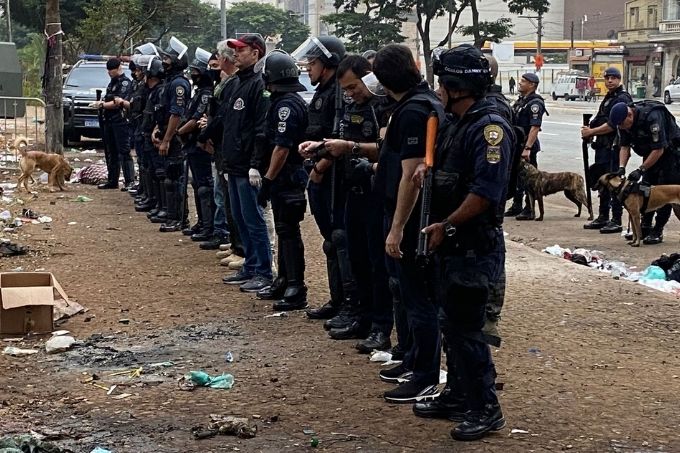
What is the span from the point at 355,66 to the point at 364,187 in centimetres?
78

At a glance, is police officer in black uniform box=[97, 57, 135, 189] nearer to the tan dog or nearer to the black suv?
the black suv

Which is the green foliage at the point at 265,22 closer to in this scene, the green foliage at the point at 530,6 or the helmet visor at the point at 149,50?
the green foliage at the point at 530,6

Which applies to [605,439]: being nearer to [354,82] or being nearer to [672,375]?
[672,375]

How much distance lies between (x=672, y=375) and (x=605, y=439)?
143 cm

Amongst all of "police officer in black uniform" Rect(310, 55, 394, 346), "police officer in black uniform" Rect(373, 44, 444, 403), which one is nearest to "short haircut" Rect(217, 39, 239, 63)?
"police officer in black uniform" Rect(310, 55, 394, 346)

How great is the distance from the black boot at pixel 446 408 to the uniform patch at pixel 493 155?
1.37 meters

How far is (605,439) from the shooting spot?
5293mm

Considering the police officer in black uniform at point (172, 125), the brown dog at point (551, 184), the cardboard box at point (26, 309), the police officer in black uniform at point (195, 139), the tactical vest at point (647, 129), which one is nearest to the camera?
the cardboard box at point (26, 309)

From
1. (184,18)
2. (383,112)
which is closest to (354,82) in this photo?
(383,112)

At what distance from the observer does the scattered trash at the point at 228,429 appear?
5.40 meters

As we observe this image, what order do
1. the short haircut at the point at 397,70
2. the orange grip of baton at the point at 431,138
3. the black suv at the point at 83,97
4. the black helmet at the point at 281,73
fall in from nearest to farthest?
the orange grip of baton at the point at 431,138, the short haircut at the point at 397,70, the black helmet at the point at 281,73, the black suv at the point at 83,97

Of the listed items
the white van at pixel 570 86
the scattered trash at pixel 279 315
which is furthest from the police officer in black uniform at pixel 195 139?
the white van at pixel 570 86

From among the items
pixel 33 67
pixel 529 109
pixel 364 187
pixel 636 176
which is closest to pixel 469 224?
pixel 364 187

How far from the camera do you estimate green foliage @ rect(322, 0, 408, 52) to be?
43.7 meters
